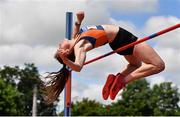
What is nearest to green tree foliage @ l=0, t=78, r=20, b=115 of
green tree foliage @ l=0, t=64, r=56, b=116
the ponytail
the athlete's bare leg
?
green tree foliage @ l=0, t=64, r=56, b=116

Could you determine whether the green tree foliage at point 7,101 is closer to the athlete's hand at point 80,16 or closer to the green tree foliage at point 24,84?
the green tree foliage at point 24,84

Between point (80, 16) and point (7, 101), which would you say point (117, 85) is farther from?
point (7, 101)

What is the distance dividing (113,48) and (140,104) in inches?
1945

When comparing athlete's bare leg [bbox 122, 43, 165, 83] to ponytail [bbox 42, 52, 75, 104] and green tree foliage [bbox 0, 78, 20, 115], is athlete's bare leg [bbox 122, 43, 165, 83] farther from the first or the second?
green tree foliage [bbox 0, 78, 20, 115]

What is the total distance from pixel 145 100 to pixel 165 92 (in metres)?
2.37

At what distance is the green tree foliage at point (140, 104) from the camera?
53.1 meters

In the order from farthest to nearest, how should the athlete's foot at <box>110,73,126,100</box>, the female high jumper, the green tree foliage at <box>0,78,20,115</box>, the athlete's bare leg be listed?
1. the green tree foliage at <box>0,78,20,115</box>
2. the athlete's foot at <box>110,73,126,100</box>
3. the athlete's bare leg
4. the female high jumper

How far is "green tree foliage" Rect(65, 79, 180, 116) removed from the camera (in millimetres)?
53094

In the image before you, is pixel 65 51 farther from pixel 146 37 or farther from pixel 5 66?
pixel 5 66

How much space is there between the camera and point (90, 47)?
6273 mm

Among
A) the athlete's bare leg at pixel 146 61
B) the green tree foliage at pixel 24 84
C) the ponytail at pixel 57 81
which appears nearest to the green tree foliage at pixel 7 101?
the green tree foliage at pixel 24 84

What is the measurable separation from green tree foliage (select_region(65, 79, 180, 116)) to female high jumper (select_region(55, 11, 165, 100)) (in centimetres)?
4532

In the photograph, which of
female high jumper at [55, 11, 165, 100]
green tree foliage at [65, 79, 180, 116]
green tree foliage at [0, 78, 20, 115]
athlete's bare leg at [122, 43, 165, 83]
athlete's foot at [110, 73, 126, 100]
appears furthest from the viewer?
green tree foliage at [65, 79, 180, 116]

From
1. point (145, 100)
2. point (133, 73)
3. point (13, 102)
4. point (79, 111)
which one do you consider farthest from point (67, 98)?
point (145, 100)
